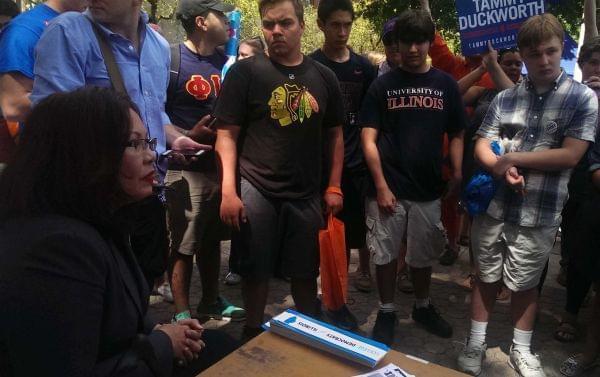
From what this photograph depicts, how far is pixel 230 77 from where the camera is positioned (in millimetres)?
2773

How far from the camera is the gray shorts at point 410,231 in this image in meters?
3.20

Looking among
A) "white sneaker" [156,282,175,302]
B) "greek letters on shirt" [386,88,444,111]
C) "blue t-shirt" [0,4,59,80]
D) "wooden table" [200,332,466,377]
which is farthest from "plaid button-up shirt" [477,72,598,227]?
"blue t-shirt" [0,4,59,80]

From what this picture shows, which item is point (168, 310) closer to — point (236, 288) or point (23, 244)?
point (236, 288)

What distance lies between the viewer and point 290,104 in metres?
2.80

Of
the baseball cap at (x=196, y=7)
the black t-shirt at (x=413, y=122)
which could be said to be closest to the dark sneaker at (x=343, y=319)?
the black t-shirt at (x=413, y=122)

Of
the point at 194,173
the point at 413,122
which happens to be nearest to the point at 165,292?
the point at 194,173

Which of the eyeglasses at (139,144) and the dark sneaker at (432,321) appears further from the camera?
the dark sneaker at (432,321)

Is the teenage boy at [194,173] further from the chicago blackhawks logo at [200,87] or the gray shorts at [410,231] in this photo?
the gray shorts at [410,231]

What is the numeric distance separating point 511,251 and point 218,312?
190 centimetres

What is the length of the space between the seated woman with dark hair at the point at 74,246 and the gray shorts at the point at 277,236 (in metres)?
1.16

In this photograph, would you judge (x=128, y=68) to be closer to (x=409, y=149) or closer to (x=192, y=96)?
(x=192, y=96)

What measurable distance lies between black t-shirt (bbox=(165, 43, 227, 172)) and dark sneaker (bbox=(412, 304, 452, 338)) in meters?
1.64

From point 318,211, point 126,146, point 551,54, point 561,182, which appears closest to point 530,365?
point 561,182

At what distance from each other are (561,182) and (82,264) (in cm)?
234
